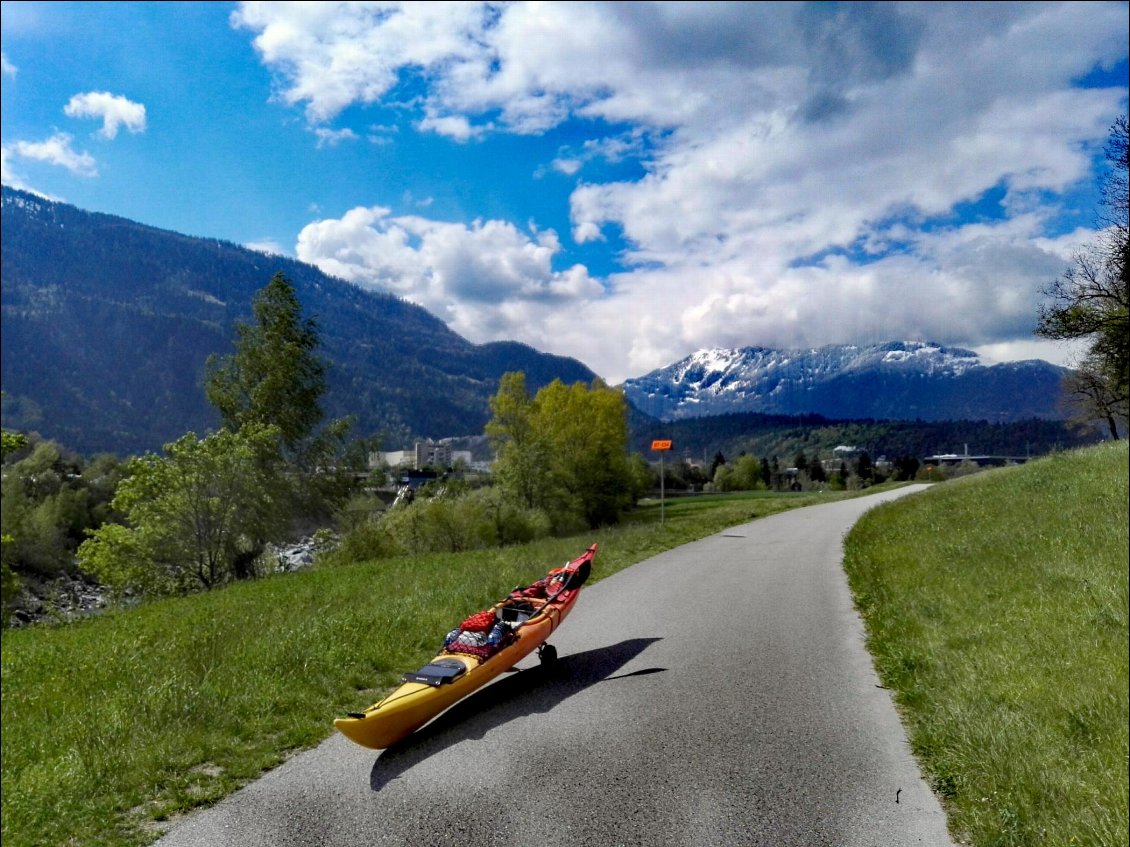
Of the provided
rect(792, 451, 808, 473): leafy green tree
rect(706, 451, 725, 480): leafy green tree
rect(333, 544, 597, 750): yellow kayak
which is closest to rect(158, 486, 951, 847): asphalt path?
rect(333, 544, 597, 750): yellow kayak

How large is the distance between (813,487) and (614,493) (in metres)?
55.4

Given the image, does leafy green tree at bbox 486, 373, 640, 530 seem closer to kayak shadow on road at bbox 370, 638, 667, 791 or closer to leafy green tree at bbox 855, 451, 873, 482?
kayak shadow on road at bbox 370, 638, 667, 791

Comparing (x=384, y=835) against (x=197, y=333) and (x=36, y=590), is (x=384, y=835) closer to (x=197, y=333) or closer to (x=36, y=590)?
(x=36, y=590)

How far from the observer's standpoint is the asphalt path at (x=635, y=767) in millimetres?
4941

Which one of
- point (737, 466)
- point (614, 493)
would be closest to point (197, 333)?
point (737, 466)

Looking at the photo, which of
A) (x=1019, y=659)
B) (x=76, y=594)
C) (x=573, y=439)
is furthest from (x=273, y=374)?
(x=1019, y=659)

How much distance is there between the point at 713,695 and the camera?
744 centimetres

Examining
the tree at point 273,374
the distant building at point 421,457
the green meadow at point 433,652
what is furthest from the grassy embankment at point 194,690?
the distant building at point 421,457

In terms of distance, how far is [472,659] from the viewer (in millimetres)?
7277

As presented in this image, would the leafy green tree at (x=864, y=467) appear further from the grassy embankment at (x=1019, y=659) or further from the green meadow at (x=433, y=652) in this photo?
the grassy embankment at (x=1019, y=659)

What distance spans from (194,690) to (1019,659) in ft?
28.1

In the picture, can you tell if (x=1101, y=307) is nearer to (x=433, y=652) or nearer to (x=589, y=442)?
(x=433, y=652)

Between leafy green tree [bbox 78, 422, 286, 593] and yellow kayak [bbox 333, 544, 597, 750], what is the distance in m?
21.0

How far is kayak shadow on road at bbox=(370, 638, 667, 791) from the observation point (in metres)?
6.27
